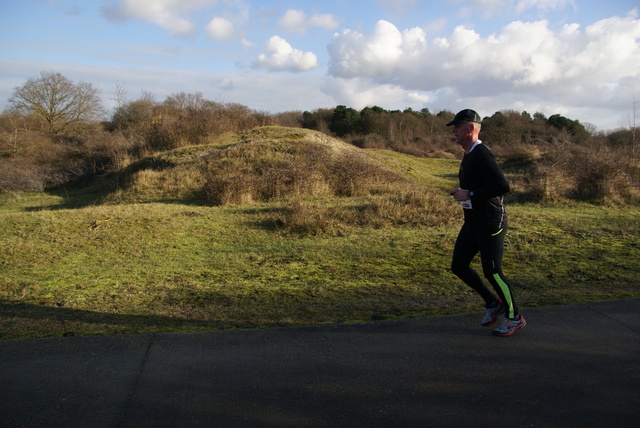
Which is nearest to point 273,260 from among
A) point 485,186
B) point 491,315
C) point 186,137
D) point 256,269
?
point 256,269

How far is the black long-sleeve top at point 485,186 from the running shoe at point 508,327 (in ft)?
2.83

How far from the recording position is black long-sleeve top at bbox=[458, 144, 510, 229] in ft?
12.5

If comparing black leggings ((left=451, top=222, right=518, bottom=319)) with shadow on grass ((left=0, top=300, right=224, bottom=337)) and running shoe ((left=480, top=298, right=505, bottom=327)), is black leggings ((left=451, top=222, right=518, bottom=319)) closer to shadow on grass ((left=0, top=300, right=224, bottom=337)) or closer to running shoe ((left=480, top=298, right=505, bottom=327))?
running shoe ((left=480, top=298, right=505, bottom=327))

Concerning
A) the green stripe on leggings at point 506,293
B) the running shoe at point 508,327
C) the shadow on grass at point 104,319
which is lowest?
the shadow on grass at point 104,319

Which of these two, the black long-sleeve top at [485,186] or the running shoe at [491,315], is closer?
the black long-sleeve top at [485,186]

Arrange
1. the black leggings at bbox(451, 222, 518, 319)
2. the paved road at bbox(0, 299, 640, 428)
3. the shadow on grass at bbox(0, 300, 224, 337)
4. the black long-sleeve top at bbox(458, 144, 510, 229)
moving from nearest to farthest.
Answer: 1. the paved road at bbox(0, 299, 640, 428)
2. the black long-sleeve top at bbox(458, 144, 510, 229)
3. the black leggings at bbox(451, 222, 518, 319)
4. the shadow on grass at bbox(0, 300, 224, 337)

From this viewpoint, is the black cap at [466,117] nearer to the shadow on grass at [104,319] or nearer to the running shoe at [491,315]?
the running shoe at [491,315]

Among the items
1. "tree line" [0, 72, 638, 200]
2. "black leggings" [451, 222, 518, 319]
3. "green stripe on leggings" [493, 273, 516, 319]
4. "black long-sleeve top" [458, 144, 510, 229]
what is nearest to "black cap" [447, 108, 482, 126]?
"black long-sleeve top" [458, 144, 510, 229]

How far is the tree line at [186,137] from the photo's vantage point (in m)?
13.2

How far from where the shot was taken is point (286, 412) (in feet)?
9.37

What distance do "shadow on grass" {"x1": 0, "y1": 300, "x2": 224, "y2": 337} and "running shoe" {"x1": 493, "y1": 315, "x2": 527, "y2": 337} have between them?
2.51m

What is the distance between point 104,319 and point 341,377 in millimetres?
2800

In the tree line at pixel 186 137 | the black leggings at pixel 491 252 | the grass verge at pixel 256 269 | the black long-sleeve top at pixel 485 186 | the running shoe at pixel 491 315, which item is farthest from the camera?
the tree line at pixel 186 137

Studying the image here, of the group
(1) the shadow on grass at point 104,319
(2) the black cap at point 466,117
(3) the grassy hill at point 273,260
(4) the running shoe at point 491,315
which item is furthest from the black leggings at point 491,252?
(1) the shadow on grass at point 104,319
